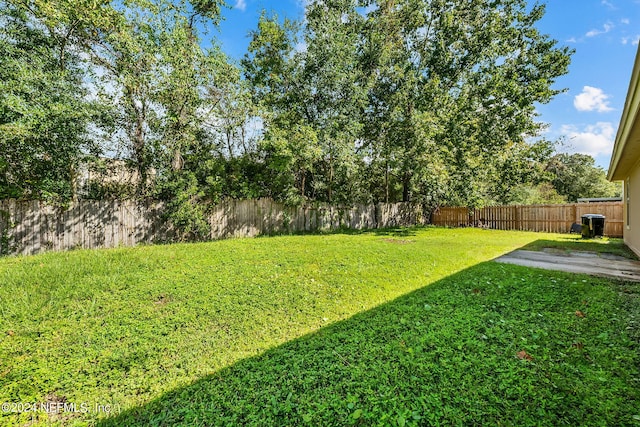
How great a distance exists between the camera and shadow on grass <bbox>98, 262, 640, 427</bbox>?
6.47 feet

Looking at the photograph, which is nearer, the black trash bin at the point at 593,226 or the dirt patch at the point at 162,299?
the dirt patch at the point at 162,299

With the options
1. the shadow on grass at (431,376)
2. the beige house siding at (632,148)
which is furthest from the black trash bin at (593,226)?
the shadow on grass at (431,376)

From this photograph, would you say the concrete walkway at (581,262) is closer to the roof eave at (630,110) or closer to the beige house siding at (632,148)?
the beige house siding at (632,148)

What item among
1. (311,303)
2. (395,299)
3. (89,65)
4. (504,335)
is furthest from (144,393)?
(89,65)

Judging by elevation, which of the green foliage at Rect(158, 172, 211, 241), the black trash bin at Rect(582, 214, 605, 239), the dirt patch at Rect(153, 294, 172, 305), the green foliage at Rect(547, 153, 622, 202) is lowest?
the dirt patch at Rect(153, 294, 172, 305)

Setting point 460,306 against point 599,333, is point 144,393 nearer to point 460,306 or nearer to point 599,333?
point 460,306

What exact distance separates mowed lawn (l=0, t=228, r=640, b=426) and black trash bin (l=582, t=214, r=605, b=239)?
846 cm

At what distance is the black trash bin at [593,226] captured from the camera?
10742mm

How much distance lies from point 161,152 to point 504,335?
30.6 ft

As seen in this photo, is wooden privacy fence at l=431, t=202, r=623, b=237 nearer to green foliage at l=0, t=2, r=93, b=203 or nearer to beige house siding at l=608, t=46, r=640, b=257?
beige house siding at l=608, t=46, r=640, b=257

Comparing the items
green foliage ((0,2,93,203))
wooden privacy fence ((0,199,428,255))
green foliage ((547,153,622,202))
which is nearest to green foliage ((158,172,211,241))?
wooden privacy fence ((0,199,428,255))

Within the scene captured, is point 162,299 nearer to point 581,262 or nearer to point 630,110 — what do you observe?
point 630,110

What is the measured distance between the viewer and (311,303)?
13.1ft

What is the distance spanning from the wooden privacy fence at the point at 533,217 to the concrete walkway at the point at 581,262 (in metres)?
6.94
